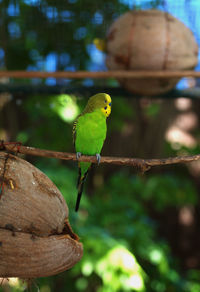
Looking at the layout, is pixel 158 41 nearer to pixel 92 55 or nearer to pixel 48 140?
pixel 92 55

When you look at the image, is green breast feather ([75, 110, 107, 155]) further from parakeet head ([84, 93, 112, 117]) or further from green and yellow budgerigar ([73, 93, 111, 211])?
parakeet head ([84, 93, 112, 117])

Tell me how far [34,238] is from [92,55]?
8.71 feet

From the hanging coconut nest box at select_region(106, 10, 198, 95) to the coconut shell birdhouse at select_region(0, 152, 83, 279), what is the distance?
1460 mm

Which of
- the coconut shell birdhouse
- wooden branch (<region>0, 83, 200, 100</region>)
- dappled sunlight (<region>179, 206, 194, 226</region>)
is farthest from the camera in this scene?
dappled sunlight (<region>179, 206, 194, 226</region>)

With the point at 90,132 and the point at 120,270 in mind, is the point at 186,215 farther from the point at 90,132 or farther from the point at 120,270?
the point at 90,132

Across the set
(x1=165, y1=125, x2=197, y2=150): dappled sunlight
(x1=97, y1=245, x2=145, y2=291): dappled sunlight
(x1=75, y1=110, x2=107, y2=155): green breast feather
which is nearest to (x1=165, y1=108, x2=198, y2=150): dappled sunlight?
(x1=165, y1=125, x2=197, y2=150): dappled sunlight

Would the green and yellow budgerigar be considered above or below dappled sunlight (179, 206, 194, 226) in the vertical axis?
above

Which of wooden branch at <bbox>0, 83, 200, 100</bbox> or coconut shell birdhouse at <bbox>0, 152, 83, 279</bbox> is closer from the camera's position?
coconut shell birdhouse at <bbox>0, 152, 83, 279</bbox>

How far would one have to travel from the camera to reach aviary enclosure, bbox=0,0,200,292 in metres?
1.38

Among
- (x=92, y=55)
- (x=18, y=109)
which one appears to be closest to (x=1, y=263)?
(x=92, y=55)

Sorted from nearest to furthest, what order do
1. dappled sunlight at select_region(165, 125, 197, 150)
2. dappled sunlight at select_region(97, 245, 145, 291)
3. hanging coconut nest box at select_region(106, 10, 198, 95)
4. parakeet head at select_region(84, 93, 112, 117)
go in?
parakeet head at select_region(84, 93, 112, 117)
hanging coconut nest box at select_region(106, 10, 198, 95)
dappled sunlight at select_region(97, 245, 145, 291)
dappled sunlight at select_region(165, 125, 197, 150)

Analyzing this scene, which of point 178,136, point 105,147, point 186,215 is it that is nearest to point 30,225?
point 105,147

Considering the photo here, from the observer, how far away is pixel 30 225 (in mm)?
1342

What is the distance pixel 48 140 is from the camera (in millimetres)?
4047
